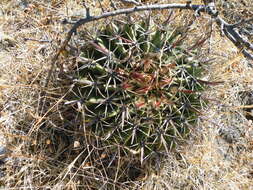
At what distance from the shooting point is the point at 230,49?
2.87 metres

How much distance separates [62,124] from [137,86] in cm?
73

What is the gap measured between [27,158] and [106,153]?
0.60 metres

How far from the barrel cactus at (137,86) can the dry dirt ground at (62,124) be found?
0.19m

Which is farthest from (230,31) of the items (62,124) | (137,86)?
A: (62,124)

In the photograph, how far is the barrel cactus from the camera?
1701mm

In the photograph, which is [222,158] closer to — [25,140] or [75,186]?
[75,186]

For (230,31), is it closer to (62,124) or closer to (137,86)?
(137,86)

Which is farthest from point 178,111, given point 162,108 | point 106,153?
point 106,153

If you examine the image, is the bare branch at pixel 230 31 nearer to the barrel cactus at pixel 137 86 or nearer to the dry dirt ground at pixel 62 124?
the dry dirt ground at pixel 62 124

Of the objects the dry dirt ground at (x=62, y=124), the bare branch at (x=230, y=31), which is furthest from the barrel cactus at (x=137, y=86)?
the bare branch at (x=230, y=31)

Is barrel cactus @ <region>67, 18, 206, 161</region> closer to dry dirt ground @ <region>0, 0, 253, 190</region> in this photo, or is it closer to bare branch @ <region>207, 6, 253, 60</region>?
dry dirt ground @ <region>0, 0, 253, 190</region>

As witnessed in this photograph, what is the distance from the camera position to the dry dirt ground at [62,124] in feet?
6.93

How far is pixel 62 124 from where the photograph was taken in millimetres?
2137

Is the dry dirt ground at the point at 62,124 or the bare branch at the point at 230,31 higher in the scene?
the bare branch at the point at 230,31
